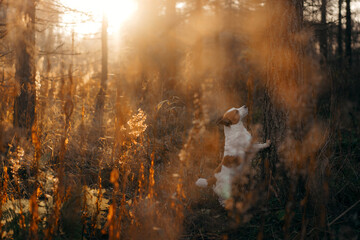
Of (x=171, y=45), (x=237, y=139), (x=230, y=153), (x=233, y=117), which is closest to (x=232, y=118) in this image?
(x=233, y=117)

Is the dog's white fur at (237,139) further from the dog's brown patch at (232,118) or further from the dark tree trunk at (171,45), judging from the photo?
the dark tree trunk at (171,45)

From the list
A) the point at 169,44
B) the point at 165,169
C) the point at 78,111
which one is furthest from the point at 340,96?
the point at 169,44

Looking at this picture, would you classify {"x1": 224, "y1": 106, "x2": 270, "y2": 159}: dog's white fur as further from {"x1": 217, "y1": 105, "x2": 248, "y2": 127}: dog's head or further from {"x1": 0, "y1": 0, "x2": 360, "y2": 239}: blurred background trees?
{"x1": 0, "y1": 0, "x2": 360, "y2": 239}: blurred background trees

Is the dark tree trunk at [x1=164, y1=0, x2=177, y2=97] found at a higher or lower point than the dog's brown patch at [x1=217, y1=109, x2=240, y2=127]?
higher

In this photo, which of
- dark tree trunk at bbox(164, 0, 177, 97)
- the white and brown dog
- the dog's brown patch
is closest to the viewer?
the white and brown dog

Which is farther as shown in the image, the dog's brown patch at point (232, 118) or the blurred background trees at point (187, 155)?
the dog's brown patch at point (232, 118)

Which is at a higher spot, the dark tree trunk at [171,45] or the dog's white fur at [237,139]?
the dark tree trunk at [171,45]

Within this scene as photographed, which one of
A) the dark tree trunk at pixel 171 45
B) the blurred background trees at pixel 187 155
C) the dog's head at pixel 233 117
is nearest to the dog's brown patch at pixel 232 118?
the dog's head at pixel 233 117

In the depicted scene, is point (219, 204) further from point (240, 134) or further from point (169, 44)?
point (169, 44)

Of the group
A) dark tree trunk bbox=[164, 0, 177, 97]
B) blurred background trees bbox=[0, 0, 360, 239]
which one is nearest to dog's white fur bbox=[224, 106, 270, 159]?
blurred background trees bbox=[0, 0, 360, 239]

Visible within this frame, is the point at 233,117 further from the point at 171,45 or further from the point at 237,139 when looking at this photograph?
the point at 171,45

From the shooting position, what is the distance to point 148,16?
34.2ft

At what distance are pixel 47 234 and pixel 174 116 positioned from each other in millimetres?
3467

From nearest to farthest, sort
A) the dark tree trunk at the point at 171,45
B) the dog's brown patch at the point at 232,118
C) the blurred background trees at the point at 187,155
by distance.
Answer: the blurred background trees at the point at 187,155, the dog's brown patch at the point at 232,118, the dark tree trunk at the point at 171,45
